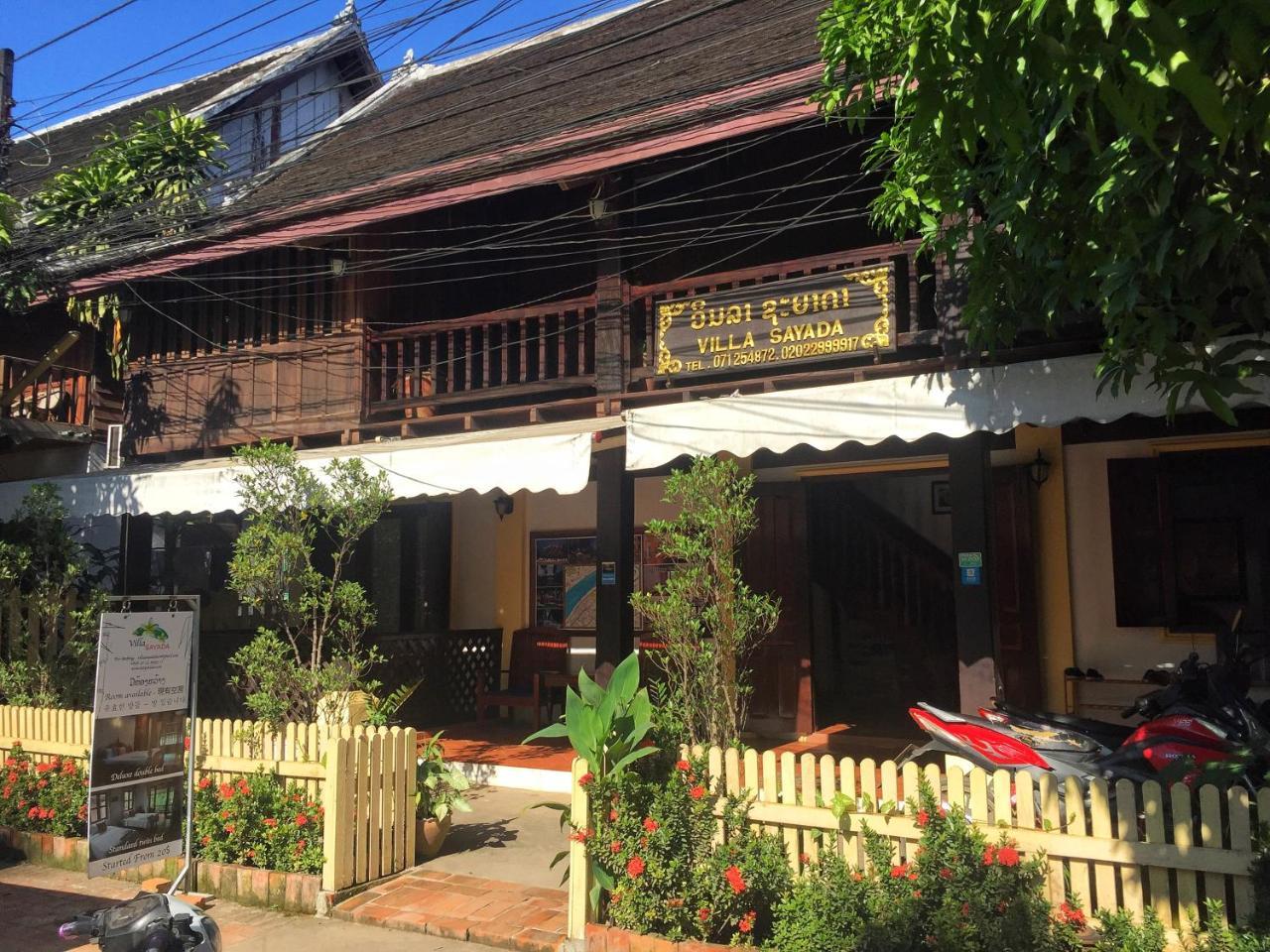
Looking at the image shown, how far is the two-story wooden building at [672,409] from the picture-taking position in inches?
284

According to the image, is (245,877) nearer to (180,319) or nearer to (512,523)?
(512,523)

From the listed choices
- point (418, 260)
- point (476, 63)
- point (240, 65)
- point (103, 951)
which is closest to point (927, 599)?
point (418, 260)

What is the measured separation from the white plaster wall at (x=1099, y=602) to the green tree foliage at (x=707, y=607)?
3.99 m

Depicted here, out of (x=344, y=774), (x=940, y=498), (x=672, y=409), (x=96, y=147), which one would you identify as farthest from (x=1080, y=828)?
(x=96, y=147)

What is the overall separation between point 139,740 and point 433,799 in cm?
186

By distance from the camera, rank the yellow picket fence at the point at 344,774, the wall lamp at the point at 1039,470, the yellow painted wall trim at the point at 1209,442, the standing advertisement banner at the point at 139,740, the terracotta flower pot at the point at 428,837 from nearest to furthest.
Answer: the standing advertisement banner at the point at 139,740 → the yellow picket fence at the point at 344,774 → the terracotta flower pot at the point at 428,837 → the yellow painted wall trim at the point at 1209,442 → the wall lamp at the point at 1039,470

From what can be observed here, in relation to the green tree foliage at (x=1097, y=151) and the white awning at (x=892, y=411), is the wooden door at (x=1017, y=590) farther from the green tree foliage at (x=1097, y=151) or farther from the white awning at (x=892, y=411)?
the green tree foliage at (x=1097, y=151)

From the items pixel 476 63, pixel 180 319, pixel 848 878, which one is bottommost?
pixel 848 878

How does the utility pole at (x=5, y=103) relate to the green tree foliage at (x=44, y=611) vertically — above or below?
above

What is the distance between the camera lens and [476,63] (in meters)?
15.6

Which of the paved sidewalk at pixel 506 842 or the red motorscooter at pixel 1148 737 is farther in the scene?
the paved sidewalk at pixel 506 842

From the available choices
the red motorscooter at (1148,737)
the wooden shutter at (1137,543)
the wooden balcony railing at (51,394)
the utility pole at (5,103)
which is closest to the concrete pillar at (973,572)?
the red motorscooter at (1148,737)

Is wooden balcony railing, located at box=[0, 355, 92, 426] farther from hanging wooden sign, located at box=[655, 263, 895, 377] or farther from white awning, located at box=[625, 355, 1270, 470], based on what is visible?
white awning, located at box=[625, 355, 1270, 470]

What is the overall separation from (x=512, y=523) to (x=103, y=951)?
870 centimetres
